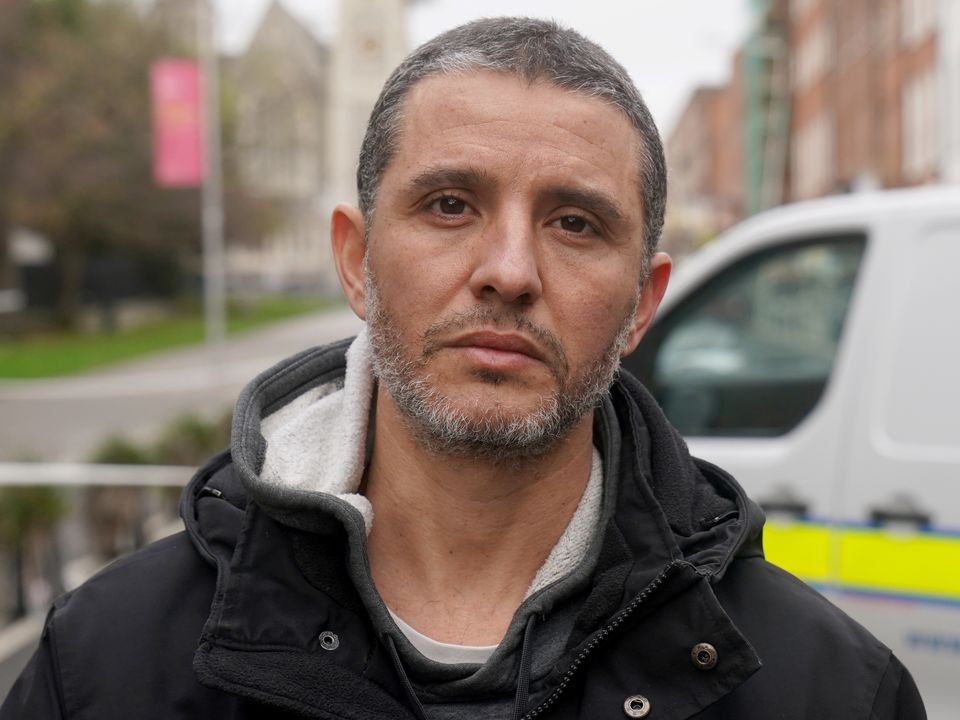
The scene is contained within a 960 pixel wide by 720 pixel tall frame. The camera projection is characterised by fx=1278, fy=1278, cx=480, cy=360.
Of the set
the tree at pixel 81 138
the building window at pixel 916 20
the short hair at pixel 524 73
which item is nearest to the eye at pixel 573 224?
the short hair at pixel 524 73

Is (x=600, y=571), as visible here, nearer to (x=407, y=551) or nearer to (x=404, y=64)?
(x=407, y=551)

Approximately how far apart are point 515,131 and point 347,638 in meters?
0.70

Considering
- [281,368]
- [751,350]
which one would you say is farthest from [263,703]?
[751,350]

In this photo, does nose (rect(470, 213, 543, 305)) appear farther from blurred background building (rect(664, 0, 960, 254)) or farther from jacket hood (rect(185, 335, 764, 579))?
blurred background building (rect(664, 0, 960, 254))

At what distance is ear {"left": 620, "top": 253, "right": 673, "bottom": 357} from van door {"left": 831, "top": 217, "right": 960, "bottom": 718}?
6.42 ft

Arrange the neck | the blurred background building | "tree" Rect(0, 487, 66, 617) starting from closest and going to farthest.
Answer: the neck < "tree" Rect(0, 487, 66, 617) < the blurred background building

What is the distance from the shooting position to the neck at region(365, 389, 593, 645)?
5.80 feet

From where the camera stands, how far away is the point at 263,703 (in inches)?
59.8

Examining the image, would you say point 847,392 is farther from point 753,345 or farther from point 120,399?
point 120,399

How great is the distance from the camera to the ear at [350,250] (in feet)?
6.15

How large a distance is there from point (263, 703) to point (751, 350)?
305 cm

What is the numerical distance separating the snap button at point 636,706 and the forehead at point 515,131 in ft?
2.20

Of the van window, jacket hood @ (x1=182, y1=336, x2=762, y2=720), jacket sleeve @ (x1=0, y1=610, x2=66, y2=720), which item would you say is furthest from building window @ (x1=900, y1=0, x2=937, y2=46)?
jacket sleeve @ (x1=0, y1=610, x2=66, y2=720)

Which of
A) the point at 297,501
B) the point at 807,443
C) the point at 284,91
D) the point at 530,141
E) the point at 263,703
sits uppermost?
the point at 530,141
